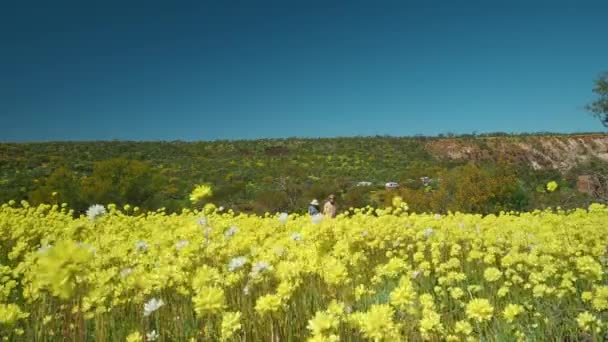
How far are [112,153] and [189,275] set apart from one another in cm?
5655

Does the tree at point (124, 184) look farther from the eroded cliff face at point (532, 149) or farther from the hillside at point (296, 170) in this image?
the eroded cliff face at point (532, 149)

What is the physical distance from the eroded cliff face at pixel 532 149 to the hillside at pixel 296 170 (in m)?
0.14

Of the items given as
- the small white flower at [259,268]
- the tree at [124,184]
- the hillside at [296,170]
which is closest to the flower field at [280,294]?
the small white flower at [259,268]

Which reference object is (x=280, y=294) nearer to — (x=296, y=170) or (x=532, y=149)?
(x=296, y=170)

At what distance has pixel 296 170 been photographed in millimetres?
45688

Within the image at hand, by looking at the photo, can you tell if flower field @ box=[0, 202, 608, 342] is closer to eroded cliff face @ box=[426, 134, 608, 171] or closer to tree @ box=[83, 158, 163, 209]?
tree @ box=[83, 158, 163, 209]

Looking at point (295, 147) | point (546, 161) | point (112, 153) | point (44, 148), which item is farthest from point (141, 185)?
point (546, 161)

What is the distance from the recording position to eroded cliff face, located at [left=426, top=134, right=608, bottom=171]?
6266cm

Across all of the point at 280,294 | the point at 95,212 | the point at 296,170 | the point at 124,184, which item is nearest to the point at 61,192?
the point at 124,184

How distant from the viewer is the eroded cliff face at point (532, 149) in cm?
6266

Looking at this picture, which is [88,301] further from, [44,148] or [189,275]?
[44,148]

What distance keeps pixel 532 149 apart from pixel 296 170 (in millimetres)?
37164

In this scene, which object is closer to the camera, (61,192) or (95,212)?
(95,212)

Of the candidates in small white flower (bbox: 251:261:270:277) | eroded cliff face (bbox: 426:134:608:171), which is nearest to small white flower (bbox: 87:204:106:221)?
small white flower (bbox: 251:261:270:277)
